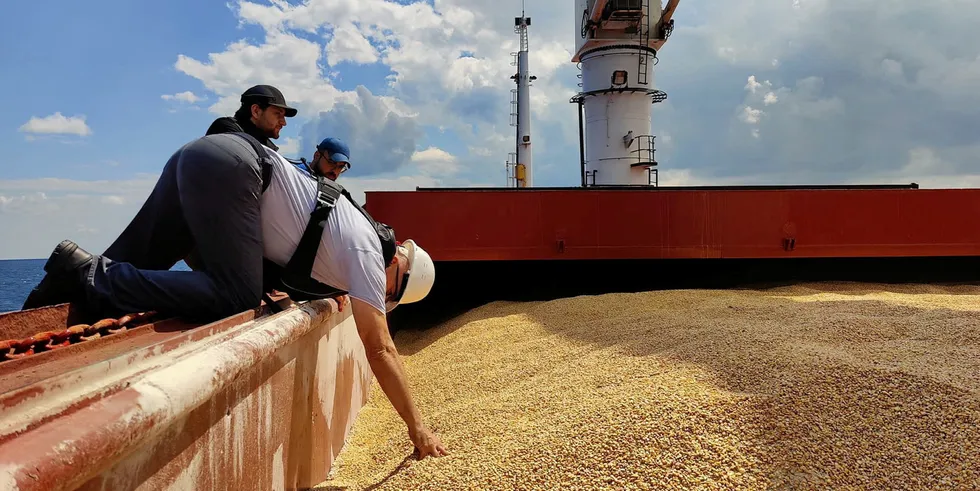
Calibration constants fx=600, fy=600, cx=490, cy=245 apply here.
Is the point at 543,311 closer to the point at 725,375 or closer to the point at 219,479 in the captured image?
the point at 725,375

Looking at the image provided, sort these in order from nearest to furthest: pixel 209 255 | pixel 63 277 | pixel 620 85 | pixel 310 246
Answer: pixel 63 277 < pixel 209 255 < pixel 310 246 < pixel 620 85

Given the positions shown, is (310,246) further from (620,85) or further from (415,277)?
(620,85)

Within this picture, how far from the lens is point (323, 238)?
83.4 inches

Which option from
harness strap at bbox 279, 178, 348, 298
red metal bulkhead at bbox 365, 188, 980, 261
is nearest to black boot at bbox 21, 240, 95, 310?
harness strap at bbox 279, 178, 348, 298

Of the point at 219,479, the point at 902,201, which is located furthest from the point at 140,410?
the point at 902,201

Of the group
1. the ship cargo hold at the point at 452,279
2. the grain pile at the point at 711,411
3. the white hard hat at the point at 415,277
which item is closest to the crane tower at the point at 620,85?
the ship cargo hold at the point at 452,279

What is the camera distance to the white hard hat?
2.65 meters

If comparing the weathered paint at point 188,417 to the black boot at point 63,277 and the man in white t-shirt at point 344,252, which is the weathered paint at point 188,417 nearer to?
the man in white t-shirt at point 344,252

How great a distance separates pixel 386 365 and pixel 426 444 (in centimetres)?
38

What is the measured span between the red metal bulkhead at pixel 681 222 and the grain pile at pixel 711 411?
2.03m

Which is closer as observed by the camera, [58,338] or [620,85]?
[58,338]

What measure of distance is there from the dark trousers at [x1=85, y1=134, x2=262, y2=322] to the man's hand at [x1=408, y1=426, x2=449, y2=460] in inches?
30.3

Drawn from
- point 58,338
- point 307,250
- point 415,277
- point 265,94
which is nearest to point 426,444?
point 415,277

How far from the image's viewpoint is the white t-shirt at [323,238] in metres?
2.09
